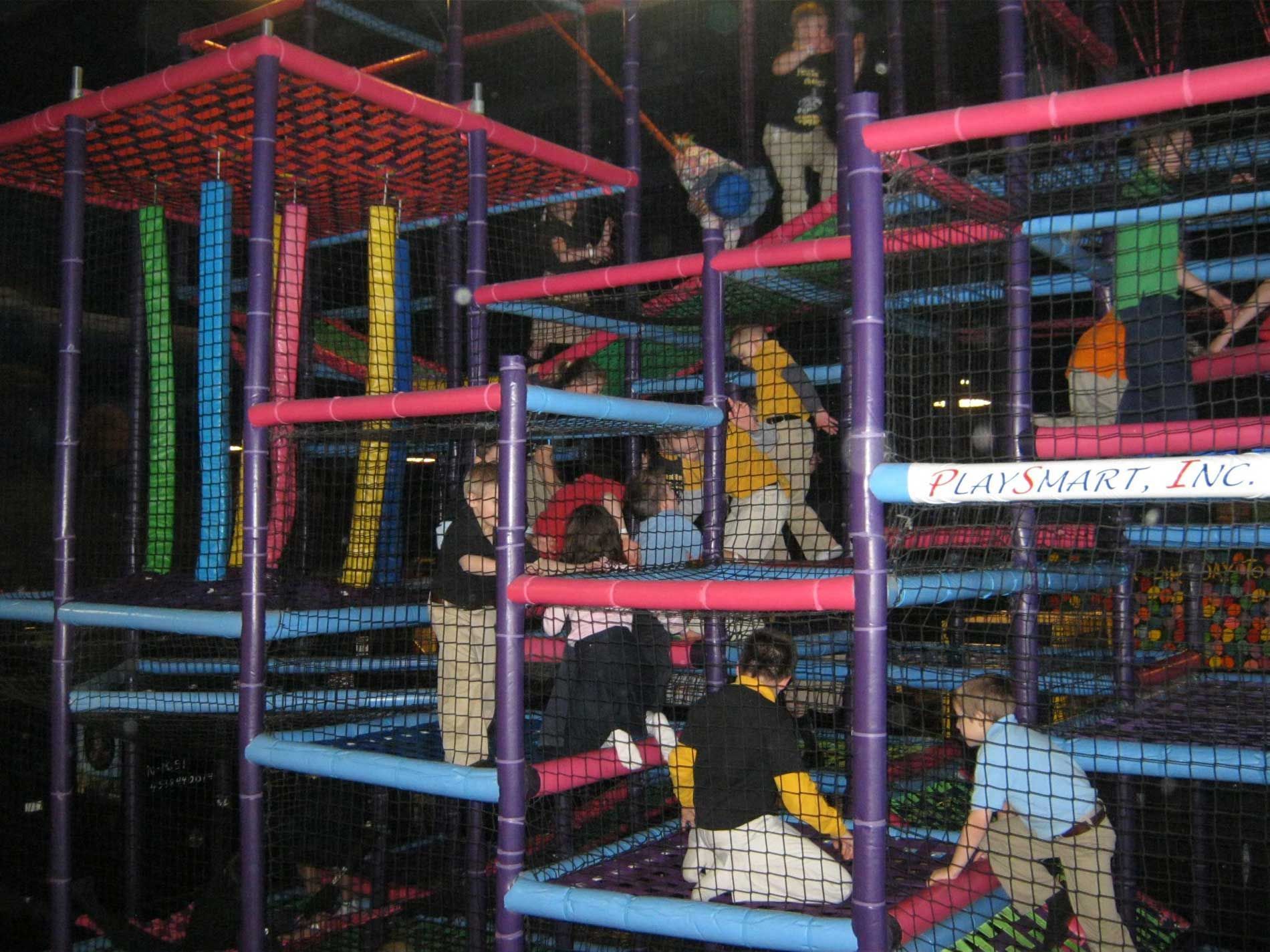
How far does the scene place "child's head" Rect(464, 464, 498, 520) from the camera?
155 inches

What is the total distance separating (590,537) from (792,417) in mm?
1615

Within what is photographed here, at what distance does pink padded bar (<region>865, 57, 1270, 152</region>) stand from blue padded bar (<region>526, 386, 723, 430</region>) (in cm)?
114

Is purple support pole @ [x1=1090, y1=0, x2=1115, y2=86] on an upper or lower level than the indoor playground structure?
upper

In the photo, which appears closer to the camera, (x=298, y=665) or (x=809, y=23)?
(x=298, y=665)

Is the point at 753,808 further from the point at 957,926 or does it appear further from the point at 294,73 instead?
the point at 294,73

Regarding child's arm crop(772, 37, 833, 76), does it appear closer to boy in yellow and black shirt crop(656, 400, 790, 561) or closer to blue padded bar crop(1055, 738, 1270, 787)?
boy in yellow and black shirt crop(656, 400, 790, 561)

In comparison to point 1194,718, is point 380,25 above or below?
above

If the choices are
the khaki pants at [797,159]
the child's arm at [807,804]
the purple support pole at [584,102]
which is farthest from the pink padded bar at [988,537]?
the purple support pole at [584,102]

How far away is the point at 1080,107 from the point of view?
224cm

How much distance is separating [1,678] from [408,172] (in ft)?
9.50

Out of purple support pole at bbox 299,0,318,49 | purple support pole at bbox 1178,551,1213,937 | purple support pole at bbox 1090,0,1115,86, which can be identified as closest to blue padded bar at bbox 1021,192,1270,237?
purple support pole at bbox 1178,551,1213,937

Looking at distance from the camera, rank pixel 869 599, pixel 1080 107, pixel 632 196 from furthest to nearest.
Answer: pixel 632 196 → pixel 869 599 → pixel 1080 107

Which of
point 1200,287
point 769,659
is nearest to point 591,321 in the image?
point 769,659

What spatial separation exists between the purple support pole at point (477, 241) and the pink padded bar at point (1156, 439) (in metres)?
2.31
